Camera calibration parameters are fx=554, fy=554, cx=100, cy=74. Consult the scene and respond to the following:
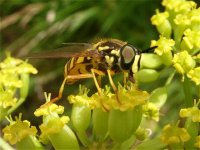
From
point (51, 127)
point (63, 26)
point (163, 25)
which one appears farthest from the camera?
point (63, 26)

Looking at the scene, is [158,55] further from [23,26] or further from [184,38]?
[23,26]

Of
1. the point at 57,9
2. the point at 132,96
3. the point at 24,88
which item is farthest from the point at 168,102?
the point at 132,96

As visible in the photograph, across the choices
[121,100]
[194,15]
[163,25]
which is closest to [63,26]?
[163,25]

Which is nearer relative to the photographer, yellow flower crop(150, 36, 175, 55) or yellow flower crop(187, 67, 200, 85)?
yellow flower crop(187, 67, 200, 85)

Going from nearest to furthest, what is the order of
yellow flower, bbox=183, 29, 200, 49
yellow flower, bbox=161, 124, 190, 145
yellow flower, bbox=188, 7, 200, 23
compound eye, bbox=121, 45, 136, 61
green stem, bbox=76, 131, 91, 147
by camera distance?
yellow flower, bbox=161, 124, 190, 145
green stem, bbox=76, 131, 91, 147
compound eye, bbox=121, 45, 136, 61
yellow flower, bbox=183, 29, 200, 49
yellow flower, bbox=188, 7, 200, 23

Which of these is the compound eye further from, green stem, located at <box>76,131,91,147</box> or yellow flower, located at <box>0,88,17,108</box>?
yellow flower, located at <box>0,88,17,108</box>

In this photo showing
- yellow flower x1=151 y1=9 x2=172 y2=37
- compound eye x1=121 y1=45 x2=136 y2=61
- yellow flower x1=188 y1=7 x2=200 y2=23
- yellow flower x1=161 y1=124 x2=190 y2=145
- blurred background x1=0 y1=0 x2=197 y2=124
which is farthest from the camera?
blurred background x1=0 y1=0 x2=197 y2=124

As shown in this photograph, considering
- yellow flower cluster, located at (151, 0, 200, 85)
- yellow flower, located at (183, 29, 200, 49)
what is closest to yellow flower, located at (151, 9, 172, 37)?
yellow flower cluster, located at (151, 0, 200, 85)

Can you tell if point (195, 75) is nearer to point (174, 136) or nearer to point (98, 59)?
point (174, 136)
